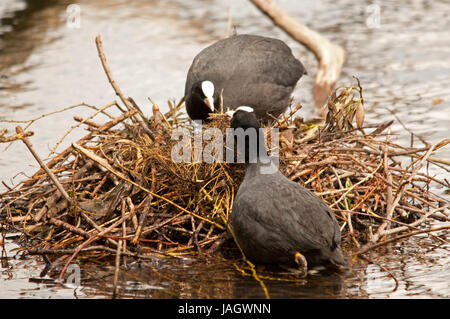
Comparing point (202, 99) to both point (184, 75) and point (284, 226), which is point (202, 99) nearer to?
point (284, 226)

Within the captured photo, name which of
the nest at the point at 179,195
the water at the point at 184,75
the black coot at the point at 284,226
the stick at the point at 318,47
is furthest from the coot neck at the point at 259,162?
the stick at the point at 318,47

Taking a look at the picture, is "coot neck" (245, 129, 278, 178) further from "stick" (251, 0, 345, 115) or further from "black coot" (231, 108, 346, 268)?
"stick" (251, 0, 345, 115)

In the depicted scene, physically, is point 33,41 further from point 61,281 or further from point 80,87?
point 61,281

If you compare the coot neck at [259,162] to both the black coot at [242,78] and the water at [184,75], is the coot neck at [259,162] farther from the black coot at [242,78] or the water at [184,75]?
the black coot at [242,78]

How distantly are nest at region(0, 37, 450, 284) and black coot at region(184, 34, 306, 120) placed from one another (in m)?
0.42

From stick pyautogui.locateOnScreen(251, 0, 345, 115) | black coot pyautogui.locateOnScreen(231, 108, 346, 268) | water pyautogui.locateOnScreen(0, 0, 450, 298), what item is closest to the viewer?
black coot pyautogui.locateOnScreen(231, 108, 346, 268)

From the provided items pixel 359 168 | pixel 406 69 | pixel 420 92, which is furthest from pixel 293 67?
pixel 406 69

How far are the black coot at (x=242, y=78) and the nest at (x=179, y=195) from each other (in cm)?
42

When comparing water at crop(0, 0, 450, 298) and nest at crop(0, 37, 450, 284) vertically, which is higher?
nest at crop(0, 37, 450, 284)

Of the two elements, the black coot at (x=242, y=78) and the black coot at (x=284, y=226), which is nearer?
the black coot at (x=284, y=226)

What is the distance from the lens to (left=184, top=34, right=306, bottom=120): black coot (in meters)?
6.03

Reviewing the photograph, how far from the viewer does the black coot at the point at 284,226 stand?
4410 mm

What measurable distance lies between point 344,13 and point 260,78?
6975 millimetres

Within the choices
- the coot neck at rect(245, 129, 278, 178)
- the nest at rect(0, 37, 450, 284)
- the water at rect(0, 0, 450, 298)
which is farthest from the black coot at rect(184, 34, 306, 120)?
the water at rect(0, 0, 450, 298)
